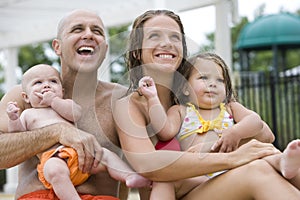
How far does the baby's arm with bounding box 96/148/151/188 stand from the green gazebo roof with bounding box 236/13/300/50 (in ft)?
49.8

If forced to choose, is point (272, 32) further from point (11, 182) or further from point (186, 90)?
point (186, 90)

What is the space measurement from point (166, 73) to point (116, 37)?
0.27m

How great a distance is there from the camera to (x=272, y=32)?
17.3 metres

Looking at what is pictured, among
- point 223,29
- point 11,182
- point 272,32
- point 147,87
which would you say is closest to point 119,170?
point 147,87

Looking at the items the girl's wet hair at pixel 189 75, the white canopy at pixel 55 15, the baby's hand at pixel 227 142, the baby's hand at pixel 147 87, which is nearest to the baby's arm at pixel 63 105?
the baby's hand at pixel 147 87

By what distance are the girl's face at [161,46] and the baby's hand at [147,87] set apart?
0.25ft

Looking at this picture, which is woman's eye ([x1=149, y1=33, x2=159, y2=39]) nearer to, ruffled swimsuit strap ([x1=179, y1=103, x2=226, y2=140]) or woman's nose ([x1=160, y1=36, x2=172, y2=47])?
woman's nose ([x1=160, y1=36, x2=172, y2=47])

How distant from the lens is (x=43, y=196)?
2443 millimetres

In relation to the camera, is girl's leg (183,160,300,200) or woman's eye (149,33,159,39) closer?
girl's leg (183,160,300,200)

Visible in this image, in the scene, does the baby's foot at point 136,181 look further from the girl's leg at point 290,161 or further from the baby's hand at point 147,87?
the girl's leg at point 290,161

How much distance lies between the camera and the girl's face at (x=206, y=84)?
8.56 ft

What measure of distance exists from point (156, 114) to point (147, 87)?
0.39 ft

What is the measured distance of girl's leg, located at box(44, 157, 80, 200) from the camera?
7.67 ft

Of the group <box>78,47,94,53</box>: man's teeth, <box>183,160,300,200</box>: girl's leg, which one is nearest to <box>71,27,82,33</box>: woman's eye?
<box>78,47,94,53</box>: man's teeth
